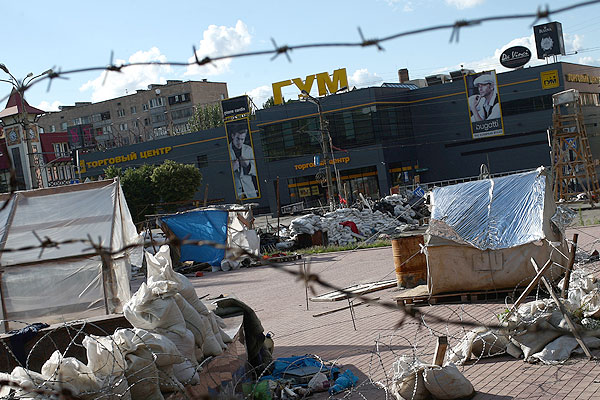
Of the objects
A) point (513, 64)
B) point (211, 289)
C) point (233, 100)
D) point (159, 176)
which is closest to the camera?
point (211, 289)

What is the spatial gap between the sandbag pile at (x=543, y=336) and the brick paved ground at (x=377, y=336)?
150 mm

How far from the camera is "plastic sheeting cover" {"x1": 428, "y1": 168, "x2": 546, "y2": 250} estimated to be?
1338cm

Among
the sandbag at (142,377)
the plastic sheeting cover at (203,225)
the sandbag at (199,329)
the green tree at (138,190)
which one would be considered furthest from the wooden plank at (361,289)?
the green tree at (138,190)

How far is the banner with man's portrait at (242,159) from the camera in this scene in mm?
70875

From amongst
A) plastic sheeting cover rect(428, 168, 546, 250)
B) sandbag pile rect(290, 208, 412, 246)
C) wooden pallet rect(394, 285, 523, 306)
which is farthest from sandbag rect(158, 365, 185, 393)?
sandbag pile rect(290, 208, 412, 246)

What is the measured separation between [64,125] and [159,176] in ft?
209

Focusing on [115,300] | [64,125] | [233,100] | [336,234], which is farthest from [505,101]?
[64,125]

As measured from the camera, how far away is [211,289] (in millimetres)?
21781

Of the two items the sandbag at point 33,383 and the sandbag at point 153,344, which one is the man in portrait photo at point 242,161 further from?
the sandbag at point 33,383

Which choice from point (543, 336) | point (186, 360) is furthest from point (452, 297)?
point (186, 360)

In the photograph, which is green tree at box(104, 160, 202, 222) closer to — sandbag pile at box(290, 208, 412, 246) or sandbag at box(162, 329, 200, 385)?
sandbag pile at box(290, 208, 412, 246)

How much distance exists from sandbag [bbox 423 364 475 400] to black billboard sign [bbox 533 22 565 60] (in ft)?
197

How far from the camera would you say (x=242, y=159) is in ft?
234

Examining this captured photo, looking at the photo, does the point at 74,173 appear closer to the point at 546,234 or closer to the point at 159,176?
the point at 159,176
